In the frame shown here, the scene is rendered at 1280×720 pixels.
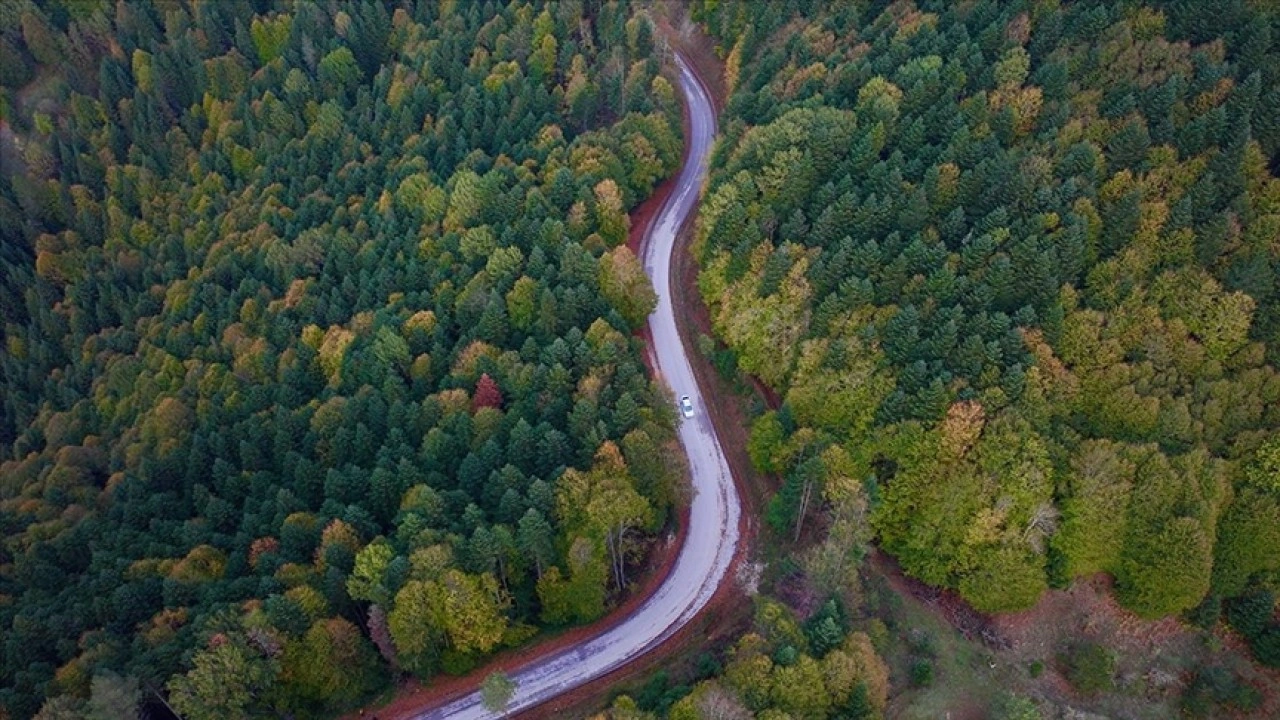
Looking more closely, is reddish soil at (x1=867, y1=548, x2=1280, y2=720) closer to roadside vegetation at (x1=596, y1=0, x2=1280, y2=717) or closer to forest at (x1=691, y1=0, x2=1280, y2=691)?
roadside vegetation at (x1=596, y1=0, x2=1280, y2=717)

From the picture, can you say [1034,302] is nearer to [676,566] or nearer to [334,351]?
[676,566]

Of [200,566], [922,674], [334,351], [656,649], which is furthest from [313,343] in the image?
[922,674]

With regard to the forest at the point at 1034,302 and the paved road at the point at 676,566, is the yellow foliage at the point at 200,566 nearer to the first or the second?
the paved road at the point at 676,566

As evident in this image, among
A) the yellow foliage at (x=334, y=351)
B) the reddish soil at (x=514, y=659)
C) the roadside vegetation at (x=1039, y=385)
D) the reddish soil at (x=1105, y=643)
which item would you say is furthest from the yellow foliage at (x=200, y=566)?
the reddish soil at (x=1105, y=643)

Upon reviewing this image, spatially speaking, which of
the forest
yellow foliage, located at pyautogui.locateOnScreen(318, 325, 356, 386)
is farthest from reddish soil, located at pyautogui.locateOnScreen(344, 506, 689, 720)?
yellow foliage, located at pyautogui.locateOnScreen(318, 325, 356, 386)

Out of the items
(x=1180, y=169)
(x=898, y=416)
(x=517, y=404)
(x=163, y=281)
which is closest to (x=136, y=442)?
(x=163, y=281)

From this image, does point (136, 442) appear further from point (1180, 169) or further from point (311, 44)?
point (1180, 169)
